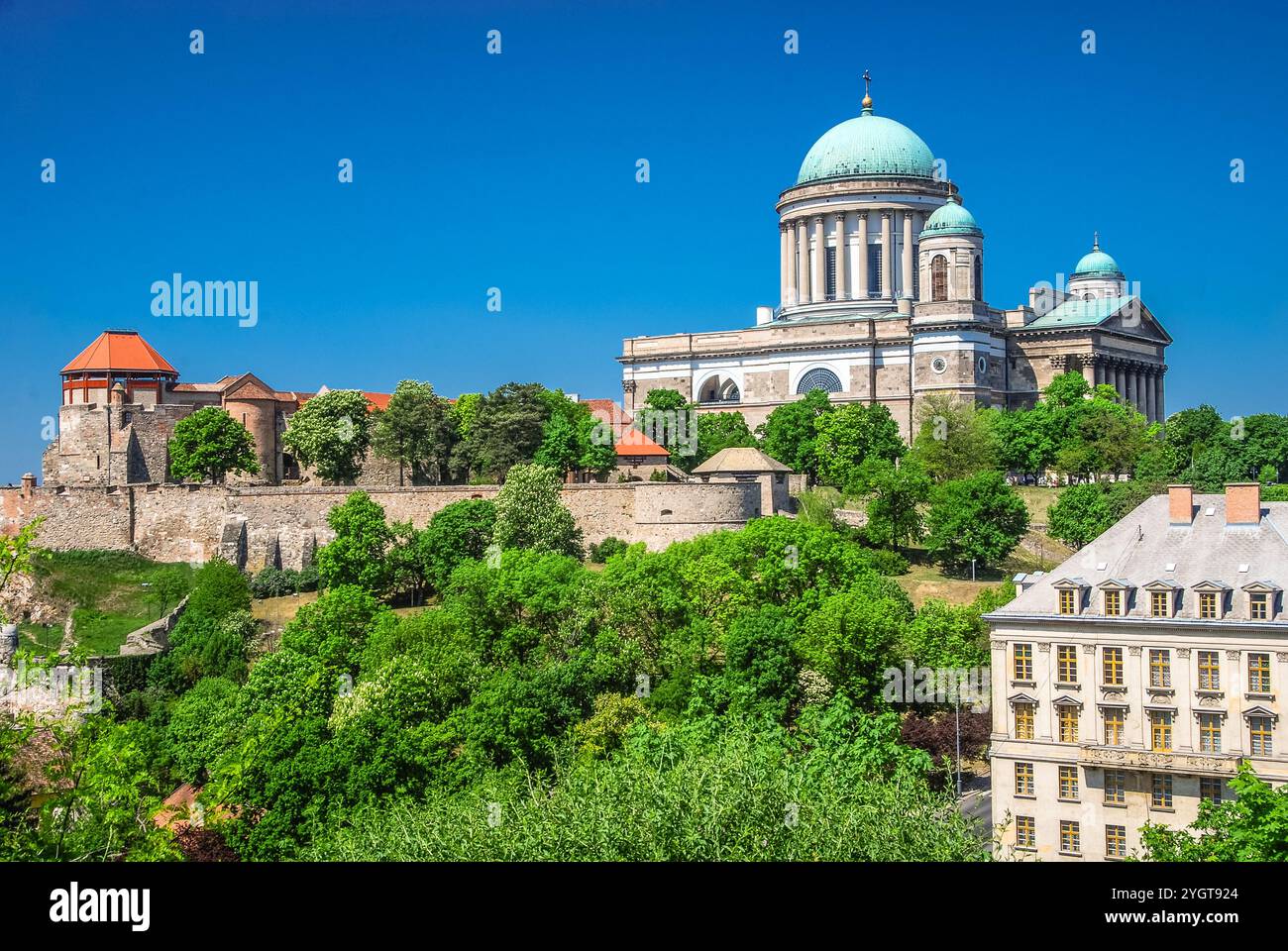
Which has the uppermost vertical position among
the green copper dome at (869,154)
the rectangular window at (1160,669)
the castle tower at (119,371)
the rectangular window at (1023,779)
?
the green copper dome at (869,154)

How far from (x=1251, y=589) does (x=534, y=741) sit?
1738cm

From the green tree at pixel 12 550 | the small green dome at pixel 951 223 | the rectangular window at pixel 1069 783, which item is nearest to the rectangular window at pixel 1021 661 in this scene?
the rectangular window at pixel 1069 783

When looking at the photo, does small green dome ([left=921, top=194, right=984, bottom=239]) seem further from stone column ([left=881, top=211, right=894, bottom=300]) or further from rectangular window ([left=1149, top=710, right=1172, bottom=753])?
rectangular window ([left=1149, top=710, right=1172, bottom=753])

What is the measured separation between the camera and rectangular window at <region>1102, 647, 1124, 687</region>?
31.7 metres

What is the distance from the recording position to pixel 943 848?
21.7 metres

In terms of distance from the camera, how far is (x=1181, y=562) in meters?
32.3

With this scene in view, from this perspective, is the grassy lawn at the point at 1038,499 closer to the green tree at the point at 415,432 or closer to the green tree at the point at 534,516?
the green tree at the point at 534,516

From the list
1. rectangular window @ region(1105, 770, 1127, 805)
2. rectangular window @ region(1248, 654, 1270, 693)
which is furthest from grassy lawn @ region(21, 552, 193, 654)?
rectangular window @ region(1248, 654, 1270, 693)

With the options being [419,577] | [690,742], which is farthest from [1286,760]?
[419,577]

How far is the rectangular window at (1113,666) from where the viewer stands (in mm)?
31719

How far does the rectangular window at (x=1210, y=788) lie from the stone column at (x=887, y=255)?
63504mm

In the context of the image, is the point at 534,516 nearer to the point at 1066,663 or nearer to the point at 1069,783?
the point at 1066,663
